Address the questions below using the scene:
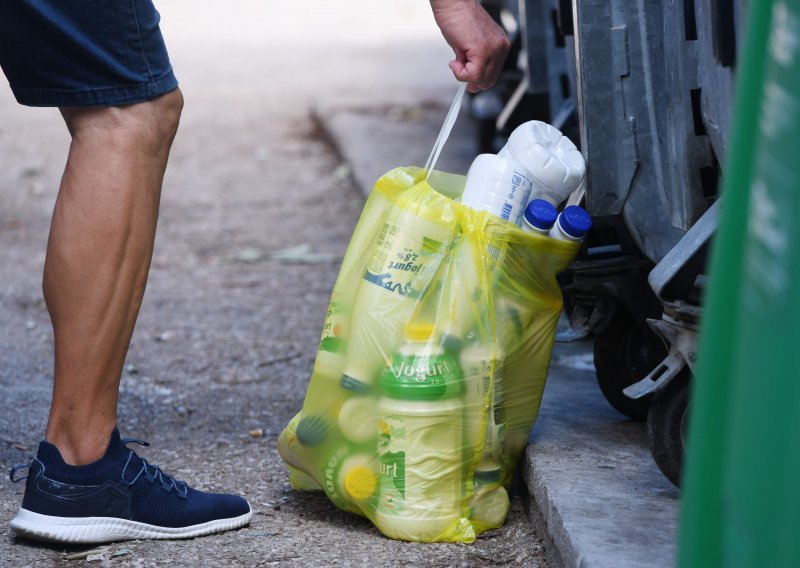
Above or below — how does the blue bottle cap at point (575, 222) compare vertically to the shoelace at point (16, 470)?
above

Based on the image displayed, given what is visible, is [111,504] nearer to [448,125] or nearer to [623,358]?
[448,125]

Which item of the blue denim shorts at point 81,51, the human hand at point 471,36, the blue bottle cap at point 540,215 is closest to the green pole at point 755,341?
the blue bottle cap at point 540,215

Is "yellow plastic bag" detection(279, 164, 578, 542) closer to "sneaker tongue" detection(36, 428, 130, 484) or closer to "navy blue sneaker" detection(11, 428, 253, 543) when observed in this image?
"navy blue sneaker" detection(11, 428, 253, 543)

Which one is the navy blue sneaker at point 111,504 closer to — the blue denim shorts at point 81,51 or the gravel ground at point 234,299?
the gravel ground at point 234,299

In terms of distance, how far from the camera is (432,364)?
6.37ft

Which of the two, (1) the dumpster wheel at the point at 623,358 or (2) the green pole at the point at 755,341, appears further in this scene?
(1) the dumpster wheel at the point at 623,358

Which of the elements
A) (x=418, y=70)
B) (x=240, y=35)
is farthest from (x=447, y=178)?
(x=240, y=35)

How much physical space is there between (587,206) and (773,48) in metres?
1.02

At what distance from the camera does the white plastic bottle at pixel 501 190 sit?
199 centimetres

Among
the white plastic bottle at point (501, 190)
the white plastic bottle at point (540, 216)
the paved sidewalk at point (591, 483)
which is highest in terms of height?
the white plastic bottle at point (501, 190)

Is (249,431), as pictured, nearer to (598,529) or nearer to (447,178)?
(447,178)

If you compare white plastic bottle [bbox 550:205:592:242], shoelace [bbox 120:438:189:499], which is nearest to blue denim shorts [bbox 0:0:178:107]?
shoelace [bbox 120:438:189:499]

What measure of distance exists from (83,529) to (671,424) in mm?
1028

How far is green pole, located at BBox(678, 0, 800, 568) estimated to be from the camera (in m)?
1.03
